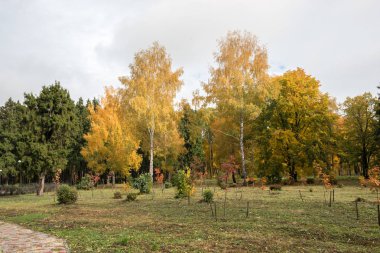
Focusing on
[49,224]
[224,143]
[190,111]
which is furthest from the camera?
[190,111]

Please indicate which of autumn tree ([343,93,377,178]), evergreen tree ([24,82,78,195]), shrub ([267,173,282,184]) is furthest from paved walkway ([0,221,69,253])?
autumn tree ([343,93,377,178])

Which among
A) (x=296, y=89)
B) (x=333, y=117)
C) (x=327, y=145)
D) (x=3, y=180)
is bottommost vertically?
(x=3, y=180)

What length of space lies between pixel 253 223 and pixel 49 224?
8.00 meters

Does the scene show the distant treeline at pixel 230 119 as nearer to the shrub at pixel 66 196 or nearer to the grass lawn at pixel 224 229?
the shrub at pixel 66 196

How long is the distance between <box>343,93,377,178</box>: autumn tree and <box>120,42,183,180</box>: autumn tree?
20819 millimetres

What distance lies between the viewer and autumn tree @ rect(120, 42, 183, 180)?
33125mm

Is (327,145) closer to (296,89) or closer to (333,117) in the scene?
(333,117)

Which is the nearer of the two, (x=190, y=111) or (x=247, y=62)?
(x=247, y=62)

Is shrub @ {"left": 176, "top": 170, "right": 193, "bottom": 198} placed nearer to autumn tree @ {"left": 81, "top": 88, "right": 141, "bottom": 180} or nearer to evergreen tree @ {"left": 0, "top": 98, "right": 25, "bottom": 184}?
autumn tree @ {"left": 81, "top": 88, "right": 141, "bottom": 180}

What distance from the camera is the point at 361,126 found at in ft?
123

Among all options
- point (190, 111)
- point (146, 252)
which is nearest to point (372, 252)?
point (146, 252)

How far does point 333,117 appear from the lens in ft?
110

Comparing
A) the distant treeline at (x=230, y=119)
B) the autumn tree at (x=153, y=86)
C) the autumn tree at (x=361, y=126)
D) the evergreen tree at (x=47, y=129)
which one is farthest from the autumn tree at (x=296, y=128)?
the evergreen tree at (x=47, y=129)

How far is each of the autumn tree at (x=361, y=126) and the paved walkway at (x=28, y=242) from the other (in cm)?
3564
